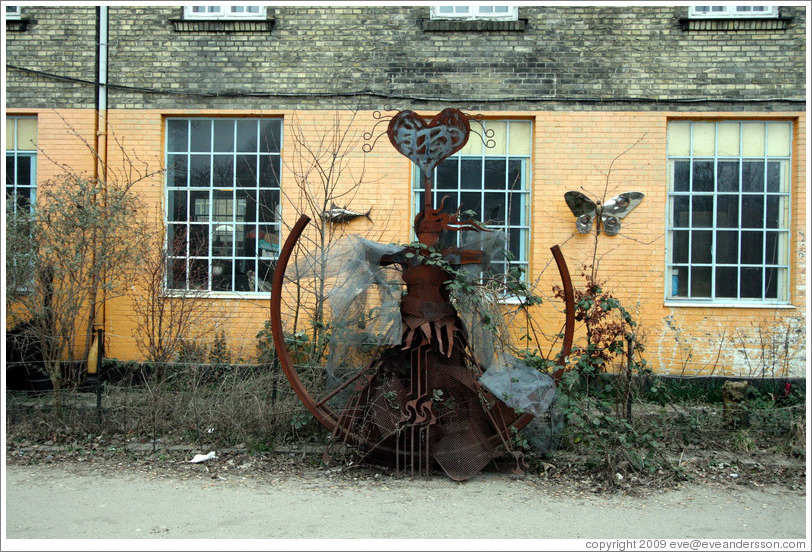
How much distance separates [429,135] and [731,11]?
5.68 metres

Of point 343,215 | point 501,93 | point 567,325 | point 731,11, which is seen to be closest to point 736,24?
point 731,11

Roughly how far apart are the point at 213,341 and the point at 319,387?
281 centimetres

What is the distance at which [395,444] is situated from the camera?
5.69 m

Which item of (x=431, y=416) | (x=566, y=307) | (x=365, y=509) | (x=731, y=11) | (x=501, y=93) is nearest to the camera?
(x=365, y=509)

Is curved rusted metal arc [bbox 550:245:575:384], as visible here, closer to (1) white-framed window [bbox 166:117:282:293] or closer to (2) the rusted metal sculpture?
(2) the rusted metal sculpture

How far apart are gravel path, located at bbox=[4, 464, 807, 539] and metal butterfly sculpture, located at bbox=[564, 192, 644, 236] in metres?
4.04

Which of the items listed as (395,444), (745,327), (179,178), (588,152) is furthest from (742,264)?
(179,178)

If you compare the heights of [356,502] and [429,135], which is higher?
[429,135]

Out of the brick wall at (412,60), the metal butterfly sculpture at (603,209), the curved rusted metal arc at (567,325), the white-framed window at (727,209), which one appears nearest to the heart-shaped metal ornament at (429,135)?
the curved rusted metal arc at (567,325)

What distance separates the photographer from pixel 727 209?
902 cm

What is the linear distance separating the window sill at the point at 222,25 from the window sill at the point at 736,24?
5711 millimetres

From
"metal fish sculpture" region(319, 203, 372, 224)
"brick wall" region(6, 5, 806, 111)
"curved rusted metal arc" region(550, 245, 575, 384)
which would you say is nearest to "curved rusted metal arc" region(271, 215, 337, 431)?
"curved rusted metal arc" region(550, 245, 575, 384)

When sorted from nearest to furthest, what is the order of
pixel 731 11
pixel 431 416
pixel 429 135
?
pixel 431 416 < pixel 429 135 < pixel 731 11

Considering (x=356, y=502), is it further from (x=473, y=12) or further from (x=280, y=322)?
(x=473, y=12)
